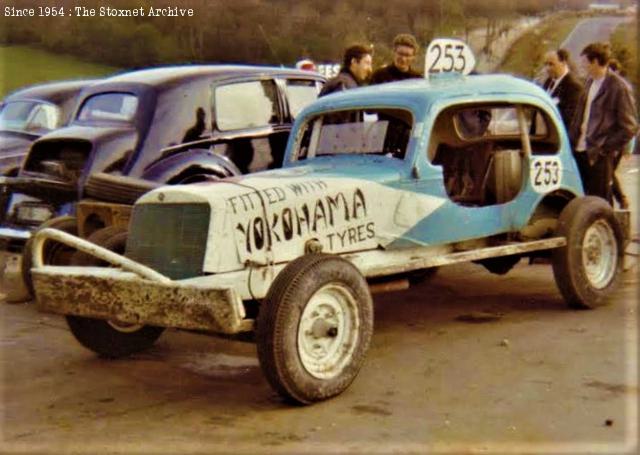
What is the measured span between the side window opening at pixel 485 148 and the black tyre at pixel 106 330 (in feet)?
7.45

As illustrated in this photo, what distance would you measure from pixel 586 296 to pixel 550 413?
2.53 metres

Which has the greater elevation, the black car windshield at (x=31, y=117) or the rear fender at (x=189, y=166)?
the black car windshield at (x=31, y=117)

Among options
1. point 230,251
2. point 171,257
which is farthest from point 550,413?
point 171,257

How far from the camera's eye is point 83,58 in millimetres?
9734

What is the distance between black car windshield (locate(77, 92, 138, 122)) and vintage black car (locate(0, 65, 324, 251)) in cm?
1

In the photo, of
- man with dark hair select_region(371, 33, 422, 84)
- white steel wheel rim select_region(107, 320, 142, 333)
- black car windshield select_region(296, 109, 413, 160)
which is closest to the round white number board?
black car windshield select_region(296, 109, 413, 160)

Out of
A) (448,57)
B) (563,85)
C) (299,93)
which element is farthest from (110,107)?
(563,85)

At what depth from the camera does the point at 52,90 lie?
1288 cm

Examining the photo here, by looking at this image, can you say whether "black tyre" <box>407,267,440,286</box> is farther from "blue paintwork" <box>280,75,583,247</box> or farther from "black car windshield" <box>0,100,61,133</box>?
"black car windshield" <box>0,100,61,133</box>

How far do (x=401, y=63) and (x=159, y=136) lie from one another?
7.33ft

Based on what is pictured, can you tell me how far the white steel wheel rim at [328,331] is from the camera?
5.87m

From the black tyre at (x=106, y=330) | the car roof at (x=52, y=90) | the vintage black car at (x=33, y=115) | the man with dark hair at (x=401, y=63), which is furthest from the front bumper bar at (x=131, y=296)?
the car roof at (x=52, y=90)

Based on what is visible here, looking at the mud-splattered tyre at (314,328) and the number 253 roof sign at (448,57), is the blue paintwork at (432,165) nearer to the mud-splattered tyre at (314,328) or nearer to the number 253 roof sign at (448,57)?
the number 253 roof sign at (448,57)

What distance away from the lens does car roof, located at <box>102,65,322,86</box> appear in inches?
381
